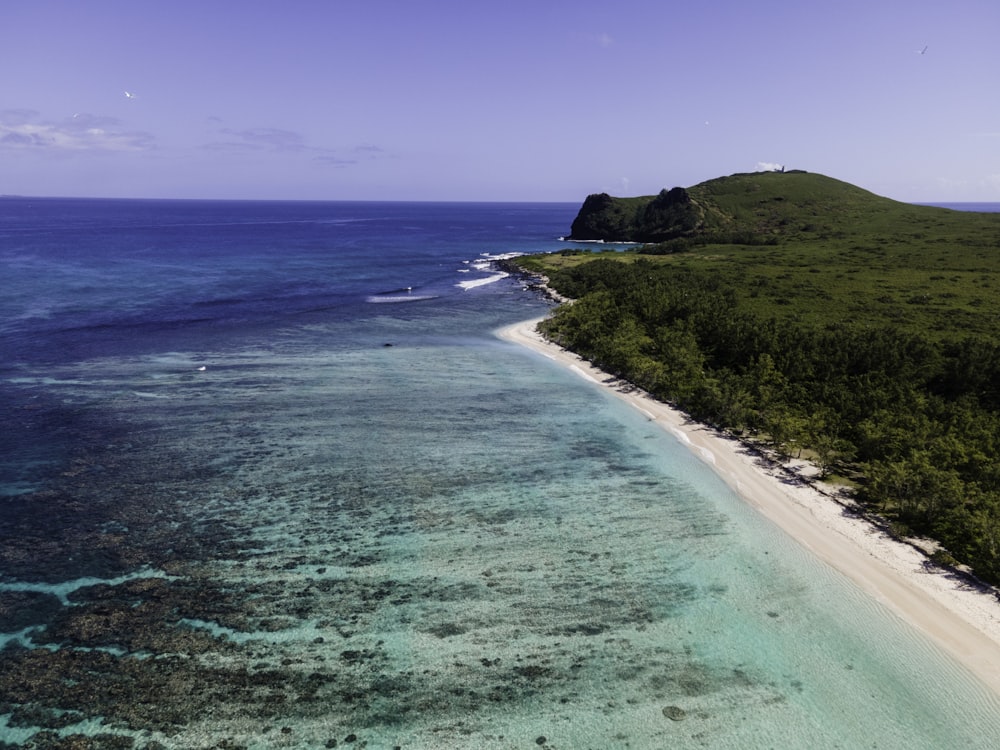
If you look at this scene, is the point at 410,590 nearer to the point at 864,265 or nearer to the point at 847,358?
the point at 847,358

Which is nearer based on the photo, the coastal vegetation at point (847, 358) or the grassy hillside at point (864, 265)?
the coastal vegetation at point (847, 358)

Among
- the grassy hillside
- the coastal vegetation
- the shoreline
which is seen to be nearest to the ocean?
the shoreline

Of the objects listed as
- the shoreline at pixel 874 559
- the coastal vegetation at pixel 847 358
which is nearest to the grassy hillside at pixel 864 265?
the coastal vegetation at pixel 847 358

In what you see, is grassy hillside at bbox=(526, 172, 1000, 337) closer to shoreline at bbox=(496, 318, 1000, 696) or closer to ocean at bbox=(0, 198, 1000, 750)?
shoreline at bbox=(496, 318, 1000, 696)

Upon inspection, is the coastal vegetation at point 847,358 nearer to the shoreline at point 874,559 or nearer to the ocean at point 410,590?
the shoreline at point 874,559

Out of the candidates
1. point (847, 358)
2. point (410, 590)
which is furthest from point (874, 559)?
point (847, 358)

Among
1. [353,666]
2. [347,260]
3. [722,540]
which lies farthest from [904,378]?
[347,260]
